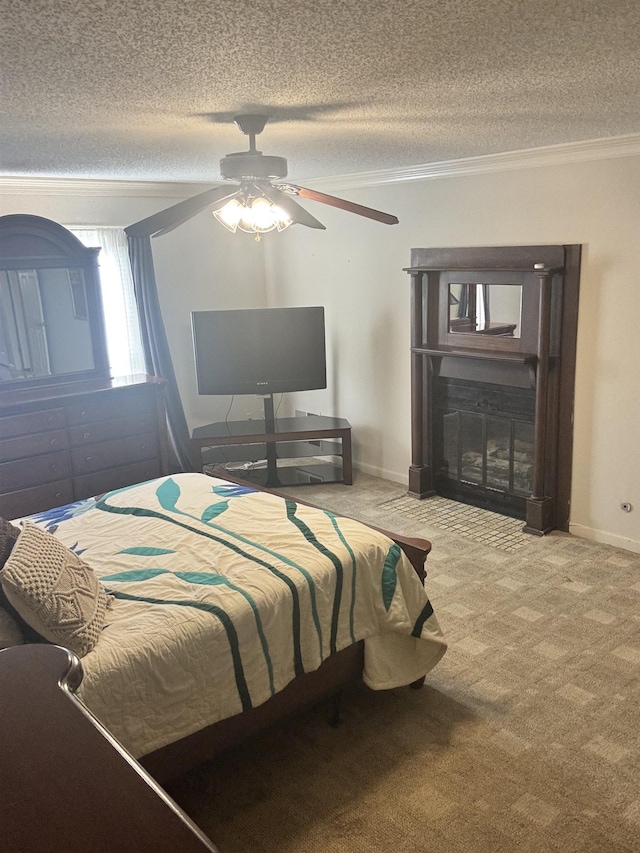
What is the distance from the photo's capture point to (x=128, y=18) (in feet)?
4.86

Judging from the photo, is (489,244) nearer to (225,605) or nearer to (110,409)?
(110,409)

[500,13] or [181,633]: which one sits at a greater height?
[500,13]

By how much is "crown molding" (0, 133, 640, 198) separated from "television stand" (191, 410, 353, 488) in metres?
1.89

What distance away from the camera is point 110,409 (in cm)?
498

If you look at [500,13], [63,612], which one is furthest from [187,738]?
[500,13]

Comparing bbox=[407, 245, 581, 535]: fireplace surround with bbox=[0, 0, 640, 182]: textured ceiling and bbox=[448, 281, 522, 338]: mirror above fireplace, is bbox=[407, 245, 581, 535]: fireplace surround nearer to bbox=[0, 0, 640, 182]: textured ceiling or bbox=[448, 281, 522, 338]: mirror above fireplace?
bbox=[448, 281, 522, 338]: mirror above fireplace

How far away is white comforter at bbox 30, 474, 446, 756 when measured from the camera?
87.0 inches

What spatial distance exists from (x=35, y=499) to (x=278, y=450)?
81.3 inches

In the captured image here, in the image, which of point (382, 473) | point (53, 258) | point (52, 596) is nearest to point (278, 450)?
point (382, 473)

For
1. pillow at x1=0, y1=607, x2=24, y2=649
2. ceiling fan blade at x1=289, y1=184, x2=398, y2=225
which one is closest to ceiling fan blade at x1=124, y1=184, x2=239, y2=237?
ceiling fan blade at x1=289, y1=184, x2=398, y2=225

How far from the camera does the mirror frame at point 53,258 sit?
4.68 m

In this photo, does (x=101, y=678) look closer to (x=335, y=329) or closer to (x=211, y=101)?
(x=211, y=101)

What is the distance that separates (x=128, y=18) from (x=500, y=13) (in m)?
0.79

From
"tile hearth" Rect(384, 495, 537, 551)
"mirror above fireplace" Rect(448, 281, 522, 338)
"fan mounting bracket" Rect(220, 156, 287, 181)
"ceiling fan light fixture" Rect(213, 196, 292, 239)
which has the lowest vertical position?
"tile hearth" Rect(384, 495, 537, 551)
